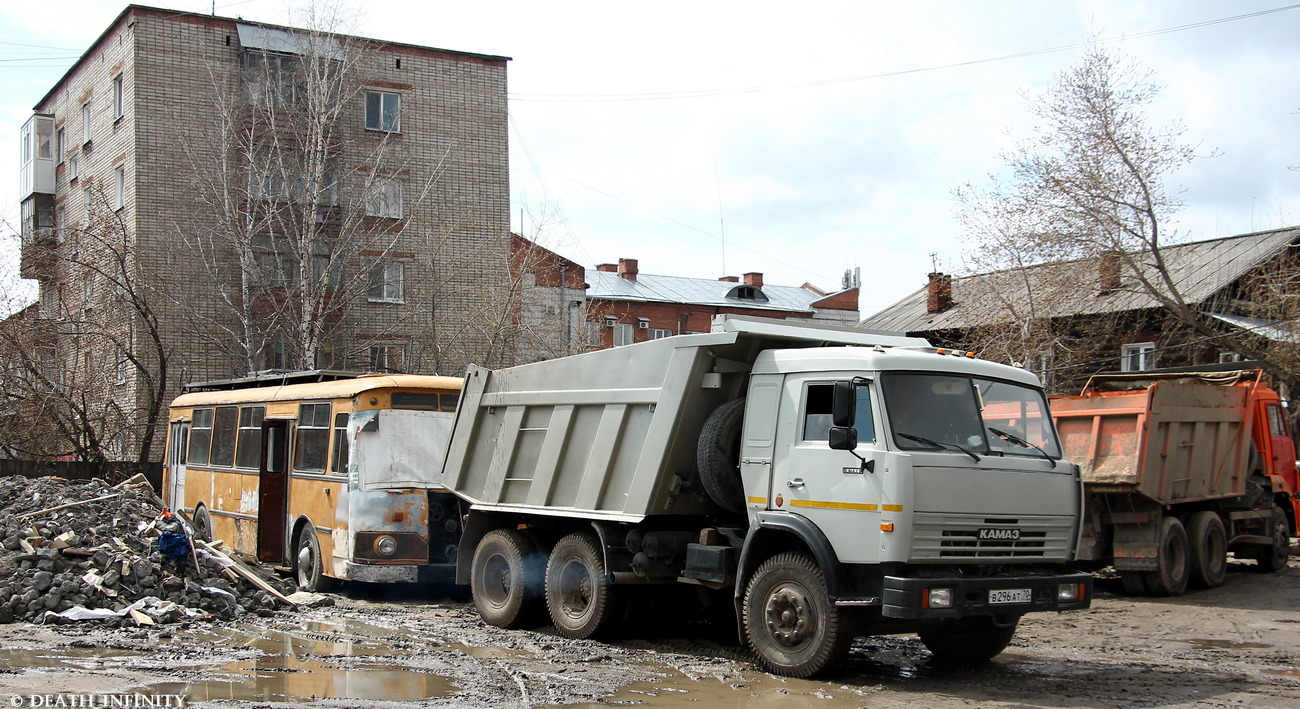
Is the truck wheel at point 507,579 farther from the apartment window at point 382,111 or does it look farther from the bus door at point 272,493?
the apartment window at point 382,111

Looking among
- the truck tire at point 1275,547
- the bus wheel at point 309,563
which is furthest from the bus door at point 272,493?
the truck tire at point 1275,547

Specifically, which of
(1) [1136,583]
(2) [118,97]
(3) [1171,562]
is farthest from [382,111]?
(3) [1171,562]

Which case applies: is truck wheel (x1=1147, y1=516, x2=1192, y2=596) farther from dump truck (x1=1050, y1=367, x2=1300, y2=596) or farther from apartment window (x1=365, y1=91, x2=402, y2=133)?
apartment window (x1=365, y1=91, x2=402, y2=133)

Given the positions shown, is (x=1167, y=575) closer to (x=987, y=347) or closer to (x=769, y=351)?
(x=769, y=351)

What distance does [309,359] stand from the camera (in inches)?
1022

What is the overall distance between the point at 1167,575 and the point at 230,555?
1127 centimetres

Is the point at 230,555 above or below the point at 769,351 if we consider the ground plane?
below

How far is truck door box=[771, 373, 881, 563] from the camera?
311 inches

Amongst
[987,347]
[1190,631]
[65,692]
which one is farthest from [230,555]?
[987,347]

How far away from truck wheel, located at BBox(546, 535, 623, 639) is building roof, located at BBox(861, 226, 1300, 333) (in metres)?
15.4

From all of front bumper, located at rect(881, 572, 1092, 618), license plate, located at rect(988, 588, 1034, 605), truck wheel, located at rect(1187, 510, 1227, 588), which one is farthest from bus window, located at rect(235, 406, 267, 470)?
truck wheel, located at rect(1187, 510, 1227, 588)

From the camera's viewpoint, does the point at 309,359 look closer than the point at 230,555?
No

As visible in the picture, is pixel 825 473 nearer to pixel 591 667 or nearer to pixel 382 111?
pixel 591 667

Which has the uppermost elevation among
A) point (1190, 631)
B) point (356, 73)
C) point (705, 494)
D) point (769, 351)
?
point (356, 73)
